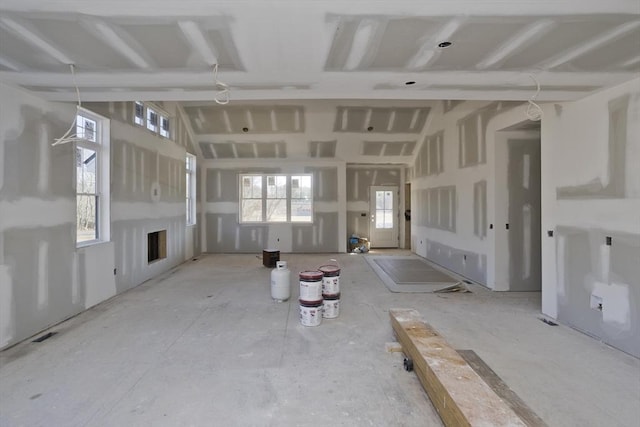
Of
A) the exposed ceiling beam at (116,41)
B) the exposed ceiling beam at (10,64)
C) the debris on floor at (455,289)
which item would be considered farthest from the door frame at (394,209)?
the exposed ceiling beam at (10,64)

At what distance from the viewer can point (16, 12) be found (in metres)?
1.76

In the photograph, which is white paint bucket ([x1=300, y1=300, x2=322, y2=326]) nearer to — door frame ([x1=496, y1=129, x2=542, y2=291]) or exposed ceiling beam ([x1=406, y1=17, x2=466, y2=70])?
exposed ceiling beam ([x1=406, y1=17, x2=466, y2=70])

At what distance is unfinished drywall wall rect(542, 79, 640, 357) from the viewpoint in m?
2.82

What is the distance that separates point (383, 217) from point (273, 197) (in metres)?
3.50

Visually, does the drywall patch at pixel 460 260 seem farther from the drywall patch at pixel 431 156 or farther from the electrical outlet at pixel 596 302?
the electrical outlet at pixel 596 302

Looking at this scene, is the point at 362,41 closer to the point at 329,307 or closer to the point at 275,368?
the point at 275,368

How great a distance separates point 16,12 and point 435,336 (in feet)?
11.9

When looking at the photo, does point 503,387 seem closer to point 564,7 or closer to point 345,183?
point 564,7

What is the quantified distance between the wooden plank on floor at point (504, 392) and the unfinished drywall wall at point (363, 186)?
7.09 meters

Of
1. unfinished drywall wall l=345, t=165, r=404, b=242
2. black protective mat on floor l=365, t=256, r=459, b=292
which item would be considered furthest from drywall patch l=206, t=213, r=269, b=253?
black protective mat on floor l=365, t=256, r=459, b=292

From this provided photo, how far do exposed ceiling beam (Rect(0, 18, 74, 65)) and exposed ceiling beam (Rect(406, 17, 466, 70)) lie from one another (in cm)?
258

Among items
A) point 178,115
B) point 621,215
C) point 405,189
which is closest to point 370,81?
point 621,215

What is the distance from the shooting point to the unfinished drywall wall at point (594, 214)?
2822 millimetres

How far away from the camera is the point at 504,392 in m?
2.13
